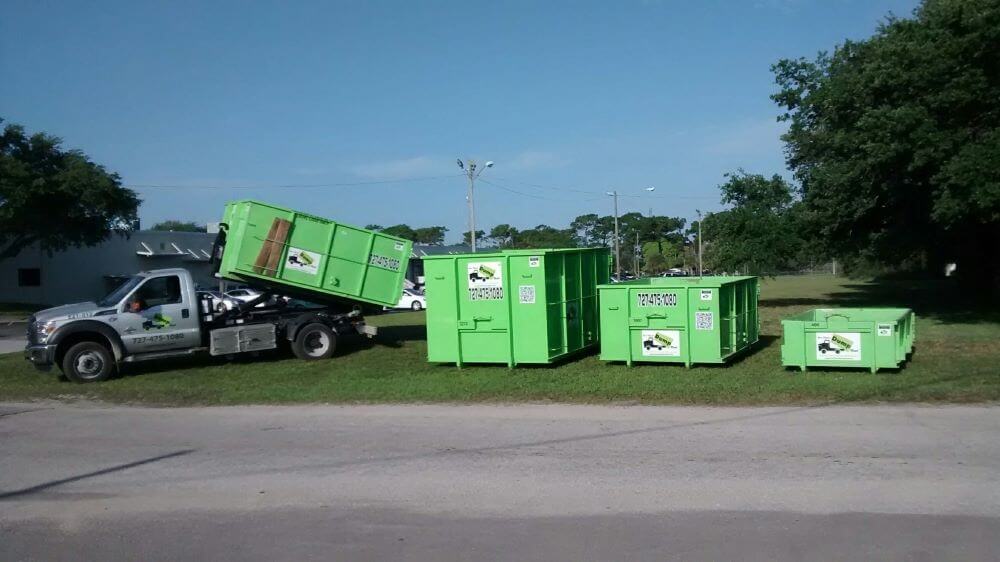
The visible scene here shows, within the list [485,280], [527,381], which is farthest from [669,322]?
[485,280]

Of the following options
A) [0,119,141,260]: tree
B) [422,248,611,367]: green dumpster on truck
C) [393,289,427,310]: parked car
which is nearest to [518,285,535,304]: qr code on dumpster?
[422,248,611,367]: green dumpster on truck

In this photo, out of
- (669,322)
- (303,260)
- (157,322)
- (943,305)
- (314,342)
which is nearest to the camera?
(669,322)

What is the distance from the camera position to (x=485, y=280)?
15.6 metres

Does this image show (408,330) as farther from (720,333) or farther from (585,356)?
(720,333)

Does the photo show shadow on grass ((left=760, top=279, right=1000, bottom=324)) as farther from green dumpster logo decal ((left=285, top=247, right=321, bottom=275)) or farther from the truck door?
the truck door

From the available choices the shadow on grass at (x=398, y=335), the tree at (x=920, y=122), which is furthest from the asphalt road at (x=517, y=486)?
the tree at (x=920, y=122)

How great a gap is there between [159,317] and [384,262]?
483cm

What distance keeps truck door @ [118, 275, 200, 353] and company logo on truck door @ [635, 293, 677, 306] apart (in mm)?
9105

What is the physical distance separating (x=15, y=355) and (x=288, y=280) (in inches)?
358

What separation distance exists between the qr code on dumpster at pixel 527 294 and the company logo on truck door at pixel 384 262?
4.26 metres

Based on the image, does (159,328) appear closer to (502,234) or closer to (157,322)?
(157,322)

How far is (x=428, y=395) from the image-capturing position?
42.8 ft

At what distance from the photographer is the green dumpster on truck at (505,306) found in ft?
50.0

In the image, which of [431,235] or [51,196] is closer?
[51,196]
